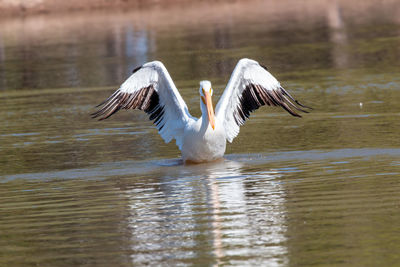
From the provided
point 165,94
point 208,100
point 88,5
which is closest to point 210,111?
point 208,100

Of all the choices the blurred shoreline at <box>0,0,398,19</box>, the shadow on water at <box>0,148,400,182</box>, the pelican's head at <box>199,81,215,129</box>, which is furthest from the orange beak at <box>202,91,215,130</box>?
the blurred shoreline at <box>0,0,398,19</box>

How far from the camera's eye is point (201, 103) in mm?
11078

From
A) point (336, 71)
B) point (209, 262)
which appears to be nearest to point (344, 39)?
point (336, 71)

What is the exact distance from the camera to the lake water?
7051 mm

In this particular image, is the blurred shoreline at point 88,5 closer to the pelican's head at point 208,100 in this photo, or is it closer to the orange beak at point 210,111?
the pelican's head at point 208,100

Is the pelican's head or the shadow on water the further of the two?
the pelican's head

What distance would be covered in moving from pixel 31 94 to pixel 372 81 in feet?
22.8

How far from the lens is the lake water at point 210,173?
705cm

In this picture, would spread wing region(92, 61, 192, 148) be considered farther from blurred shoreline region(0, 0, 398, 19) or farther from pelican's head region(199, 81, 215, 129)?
blurred shoreline region(0, 0, 398, 19)

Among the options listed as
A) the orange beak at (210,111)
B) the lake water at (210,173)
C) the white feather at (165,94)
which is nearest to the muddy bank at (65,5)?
the lake water at (210,173)

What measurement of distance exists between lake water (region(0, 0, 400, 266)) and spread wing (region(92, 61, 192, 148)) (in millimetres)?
466

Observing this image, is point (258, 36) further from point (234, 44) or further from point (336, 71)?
point (336, 71)

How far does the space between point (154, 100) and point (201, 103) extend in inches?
35.1

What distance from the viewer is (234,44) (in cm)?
2591
